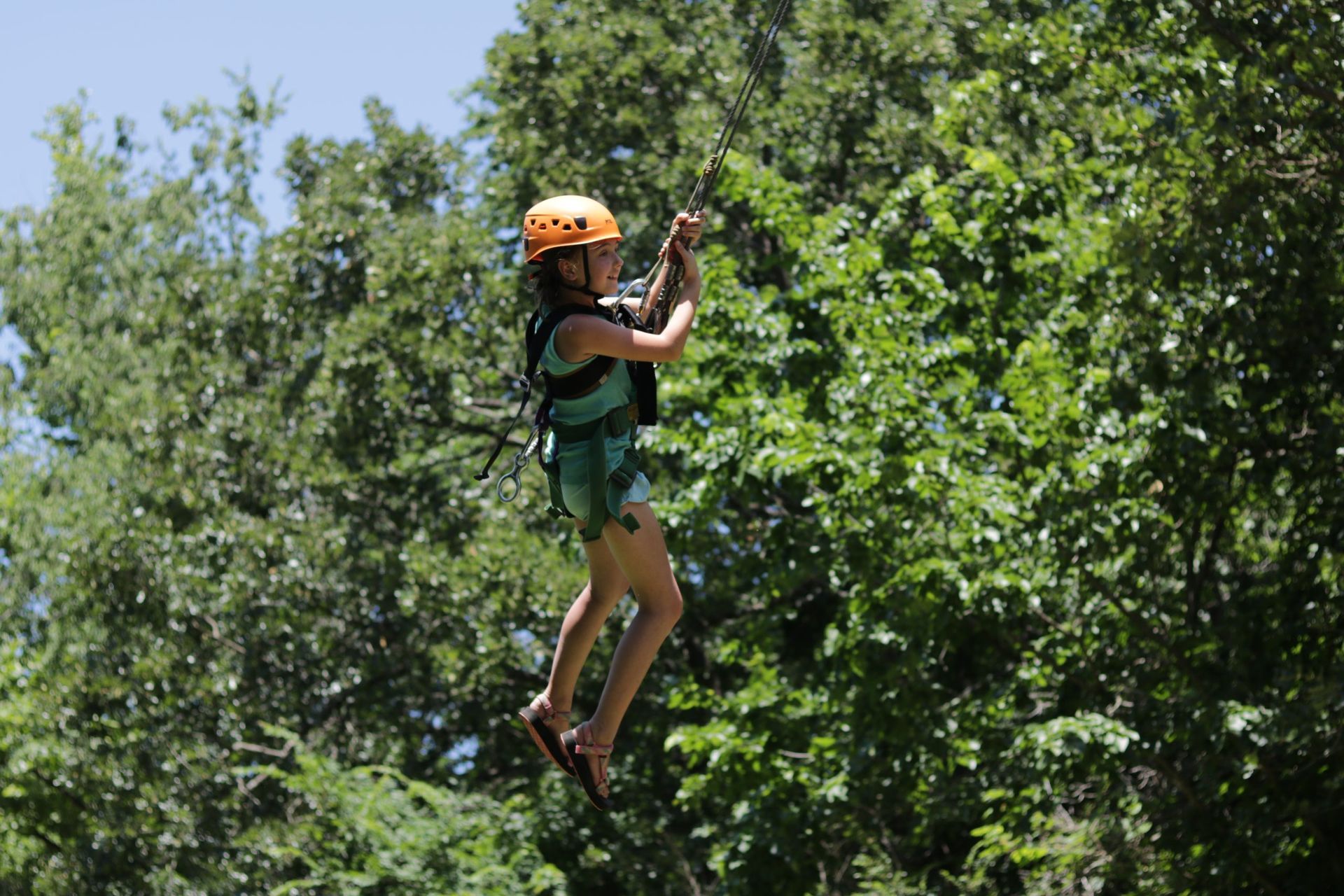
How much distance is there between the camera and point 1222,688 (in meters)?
10.5

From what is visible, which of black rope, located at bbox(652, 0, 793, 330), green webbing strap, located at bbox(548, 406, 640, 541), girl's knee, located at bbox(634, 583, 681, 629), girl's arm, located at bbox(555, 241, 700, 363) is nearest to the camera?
black rope, located at bbox(652, 0, 793, 330)

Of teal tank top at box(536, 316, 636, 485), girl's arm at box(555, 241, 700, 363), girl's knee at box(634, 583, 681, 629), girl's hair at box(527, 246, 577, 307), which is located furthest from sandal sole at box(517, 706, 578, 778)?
girl's hair at box(527, 246, 577, 307)

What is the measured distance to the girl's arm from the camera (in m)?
4.02

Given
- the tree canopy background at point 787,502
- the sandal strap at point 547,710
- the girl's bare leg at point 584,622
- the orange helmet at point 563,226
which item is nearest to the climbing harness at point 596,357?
the orange helmet at point 563,226

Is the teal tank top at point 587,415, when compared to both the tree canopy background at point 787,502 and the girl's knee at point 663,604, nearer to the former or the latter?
the girl's knee at point 663,604

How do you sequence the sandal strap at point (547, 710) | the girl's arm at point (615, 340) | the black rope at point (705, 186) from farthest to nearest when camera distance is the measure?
the sandal strap at point (547, 710) → the girl's arm at point (615, 340) → the black rope at point (705, 186)

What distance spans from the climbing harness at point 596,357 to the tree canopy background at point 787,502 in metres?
6.20

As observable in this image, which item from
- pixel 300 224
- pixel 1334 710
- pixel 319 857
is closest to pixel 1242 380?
pixel 1334 710

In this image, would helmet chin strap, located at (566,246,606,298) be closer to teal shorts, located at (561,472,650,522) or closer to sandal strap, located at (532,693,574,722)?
teal shorts, located at (561,472,650,522)

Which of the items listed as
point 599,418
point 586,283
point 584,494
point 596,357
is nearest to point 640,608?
point 584,494

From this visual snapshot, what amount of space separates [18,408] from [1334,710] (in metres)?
20.4

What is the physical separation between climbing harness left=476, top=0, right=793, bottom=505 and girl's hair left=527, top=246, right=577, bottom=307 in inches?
0.8

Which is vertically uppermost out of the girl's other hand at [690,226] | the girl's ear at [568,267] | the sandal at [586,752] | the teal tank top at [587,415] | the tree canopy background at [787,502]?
the tree canopy background at [787,502]

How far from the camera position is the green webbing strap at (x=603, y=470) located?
4.16 metres
